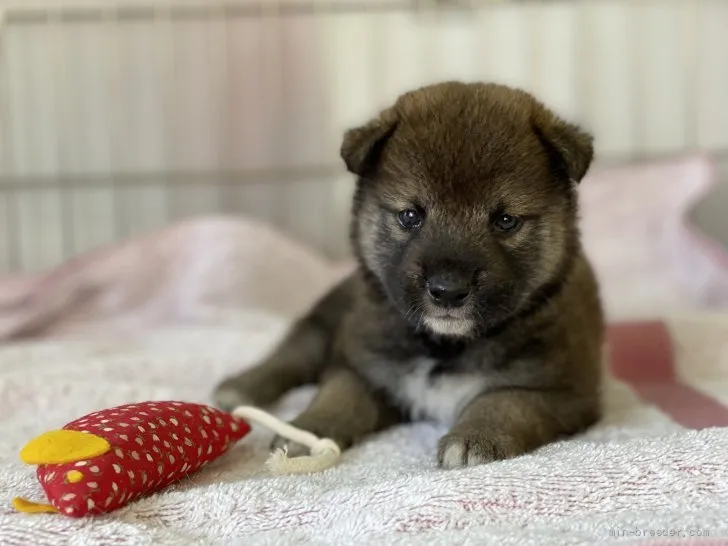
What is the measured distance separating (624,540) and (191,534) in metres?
0.57

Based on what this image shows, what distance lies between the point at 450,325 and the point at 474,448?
0.72 feet

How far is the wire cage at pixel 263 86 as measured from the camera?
11.2ft

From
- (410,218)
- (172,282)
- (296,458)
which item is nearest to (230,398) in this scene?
(296,458)

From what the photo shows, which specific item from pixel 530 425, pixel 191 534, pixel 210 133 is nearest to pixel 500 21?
pixel 210 133

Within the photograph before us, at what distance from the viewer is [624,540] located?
3.37ft

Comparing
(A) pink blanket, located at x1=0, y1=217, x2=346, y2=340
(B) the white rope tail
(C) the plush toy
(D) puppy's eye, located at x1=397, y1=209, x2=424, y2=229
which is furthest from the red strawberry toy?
(A) pink blanket, located at x1=0, y1=217, x2=346, y2=340

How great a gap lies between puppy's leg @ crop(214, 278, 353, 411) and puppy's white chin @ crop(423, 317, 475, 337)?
0.54 metres

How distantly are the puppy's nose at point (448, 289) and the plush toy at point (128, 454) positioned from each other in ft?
1.07

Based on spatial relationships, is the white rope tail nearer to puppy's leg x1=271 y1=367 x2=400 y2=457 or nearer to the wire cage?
puppy's leg x1=271 y1=367 x2=400 y2=457

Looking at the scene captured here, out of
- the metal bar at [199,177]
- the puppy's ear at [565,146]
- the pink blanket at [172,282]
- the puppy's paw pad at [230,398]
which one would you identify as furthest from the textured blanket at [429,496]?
the metal bar at [199,177]

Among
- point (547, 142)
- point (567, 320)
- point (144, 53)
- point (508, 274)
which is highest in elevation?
point (144, 53)

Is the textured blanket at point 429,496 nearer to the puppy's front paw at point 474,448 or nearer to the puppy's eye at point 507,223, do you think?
the puppy's front paw at point 474,448

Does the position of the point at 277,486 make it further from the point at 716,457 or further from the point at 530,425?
the point at 716,457

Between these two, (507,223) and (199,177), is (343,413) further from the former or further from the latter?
(199,177)
